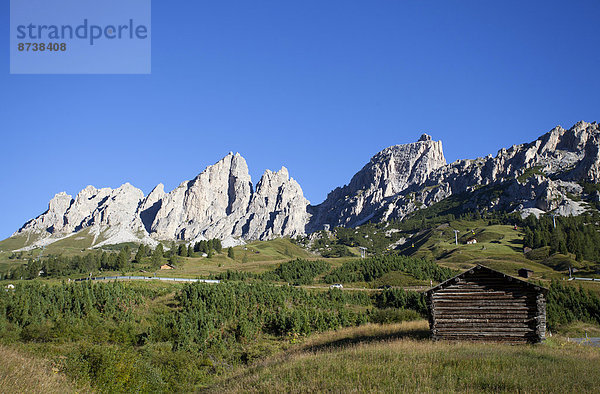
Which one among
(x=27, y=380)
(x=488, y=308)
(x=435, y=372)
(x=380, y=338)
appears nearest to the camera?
(x=27, y=380)

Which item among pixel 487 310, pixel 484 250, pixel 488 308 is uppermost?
pixel 484 250

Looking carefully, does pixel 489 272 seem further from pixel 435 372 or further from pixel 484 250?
pixel 484 250

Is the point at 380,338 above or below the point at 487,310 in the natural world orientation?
below

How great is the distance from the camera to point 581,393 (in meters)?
14.8

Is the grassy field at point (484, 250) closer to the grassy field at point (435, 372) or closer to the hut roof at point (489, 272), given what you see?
the hut roof at point (489, 272)

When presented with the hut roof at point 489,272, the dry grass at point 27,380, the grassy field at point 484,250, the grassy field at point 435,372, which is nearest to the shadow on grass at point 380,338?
the hut roof at point 489,272

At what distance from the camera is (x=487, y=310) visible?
2989cm

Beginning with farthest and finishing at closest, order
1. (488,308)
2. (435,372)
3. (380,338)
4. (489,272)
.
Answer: (380,338), (489,272), (488,308), (435,372)

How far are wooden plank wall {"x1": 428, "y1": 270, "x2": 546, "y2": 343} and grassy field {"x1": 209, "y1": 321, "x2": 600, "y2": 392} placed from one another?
4.25 m

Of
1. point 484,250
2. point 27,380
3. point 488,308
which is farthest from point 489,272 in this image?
point 484,250

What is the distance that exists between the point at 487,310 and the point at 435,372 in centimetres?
1416

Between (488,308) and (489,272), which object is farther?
(489,272)

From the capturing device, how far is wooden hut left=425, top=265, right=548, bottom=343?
94.9 ft

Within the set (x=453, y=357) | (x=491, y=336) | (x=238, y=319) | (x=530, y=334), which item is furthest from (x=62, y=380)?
(x=238, y=319)
